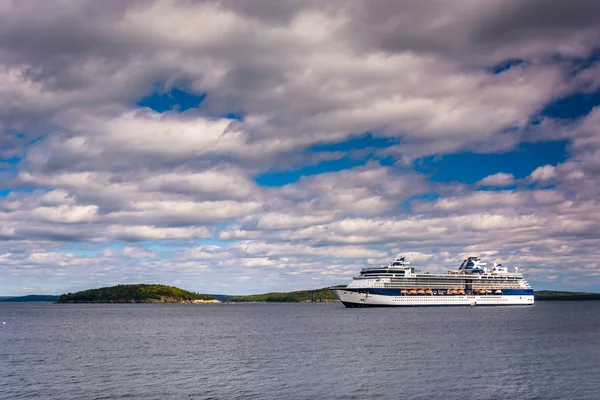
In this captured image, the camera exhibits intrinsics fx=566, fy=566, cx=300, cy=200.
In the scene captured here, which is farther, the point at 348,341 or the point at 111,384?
the point at 348,341

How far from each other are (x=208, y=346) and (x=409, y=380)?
41453 mm

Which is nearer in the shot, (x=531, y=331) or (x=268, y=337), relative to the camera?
(x=268, y=337)

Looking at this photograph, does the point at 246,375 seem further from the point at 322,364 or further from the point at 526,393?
the point at 526,393

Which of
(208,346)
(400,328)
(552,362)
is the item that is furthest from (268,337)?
(552,362)

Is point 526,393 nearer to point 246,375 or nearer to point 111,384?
point 246,375

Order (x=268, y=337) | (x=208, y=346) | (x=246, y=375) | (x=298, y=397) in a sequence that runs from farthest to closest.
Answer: (x=268, y=337), (x=208, y=346), (x=246, y=375), (x=298, y=397)

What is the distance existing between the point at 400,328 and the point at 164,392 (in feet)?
250

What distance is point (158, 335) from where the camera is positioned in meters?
109

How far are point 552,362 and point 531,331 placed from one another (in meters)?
49.4

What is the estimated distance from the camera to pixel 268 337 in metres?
103

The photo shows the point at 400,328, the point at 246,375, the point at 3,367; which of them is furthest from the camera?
the point at 400,328

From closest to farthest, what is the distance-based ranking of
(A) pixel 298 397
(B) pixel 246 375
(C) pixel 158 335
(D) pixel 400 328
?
(A) pixel 298 397, (B) pixel 246 375, (C) pixel 158 335, (D) pixel 400 328

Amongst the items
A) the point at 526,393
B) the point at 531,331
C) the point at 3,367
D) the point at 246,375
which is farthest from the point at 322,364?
the point at 531,331

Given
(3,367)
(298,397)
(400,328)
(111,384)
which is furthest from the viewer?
(400,328)
